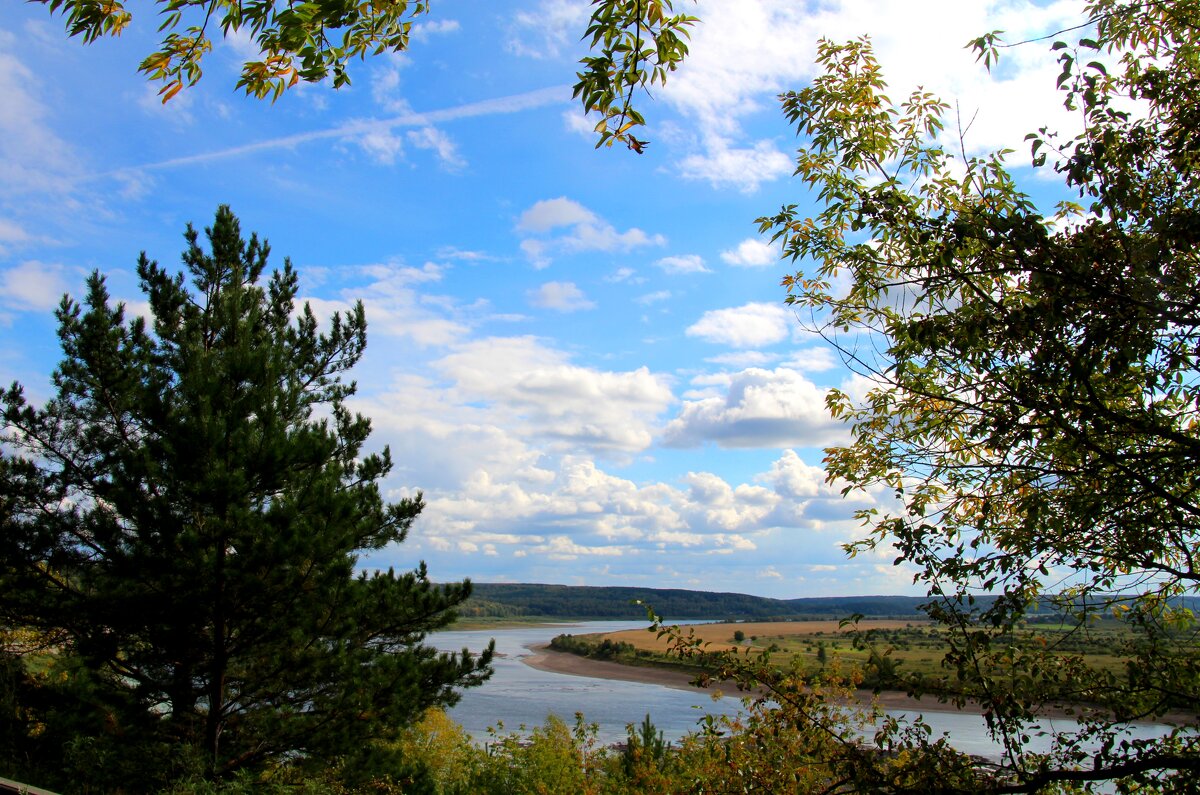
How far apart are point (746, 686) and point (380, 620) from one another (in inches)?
404

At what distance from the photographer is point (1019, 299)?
3922 millimetres

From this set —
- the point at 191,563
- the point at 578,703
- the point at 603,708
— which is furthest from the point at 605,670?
the point at 191,563

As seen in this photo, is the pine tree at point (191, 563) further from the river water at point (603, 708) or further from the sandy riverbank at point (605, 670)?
the sandy riverbank at point (605, 670)

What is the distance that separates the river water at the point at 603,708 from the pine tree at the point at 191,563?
11.6 m

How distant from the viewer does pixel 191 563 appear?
34.1 feet

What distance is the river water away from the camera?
29.1 m

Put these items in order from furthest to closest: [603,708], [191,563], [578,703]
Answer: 1. [578,703]
2. [603,708]
3. [191,563]

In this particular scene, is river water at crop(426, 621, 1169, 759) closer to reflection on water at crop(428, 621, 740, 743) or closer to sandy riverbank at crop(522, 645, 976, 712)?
reflection on water at crop(428, 621, 740, 743)

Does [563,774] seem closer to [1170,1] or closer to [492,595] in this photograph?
[1170,1]

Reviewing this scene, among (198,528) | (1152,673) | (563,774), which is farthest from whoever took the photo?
(563,774)

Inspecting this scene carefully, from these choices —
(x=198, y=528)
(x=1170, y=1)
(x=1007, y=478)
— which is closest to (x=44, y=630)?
(x=198, y=528)

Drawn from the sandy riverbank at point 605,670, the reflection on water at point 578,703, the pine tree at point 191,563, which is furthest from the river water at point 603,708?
the pine tree at point 191,563

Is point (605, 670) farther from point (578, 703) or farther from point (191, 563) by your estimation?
point (191, 563)

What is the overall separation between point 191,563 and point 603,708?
34.8 metres
